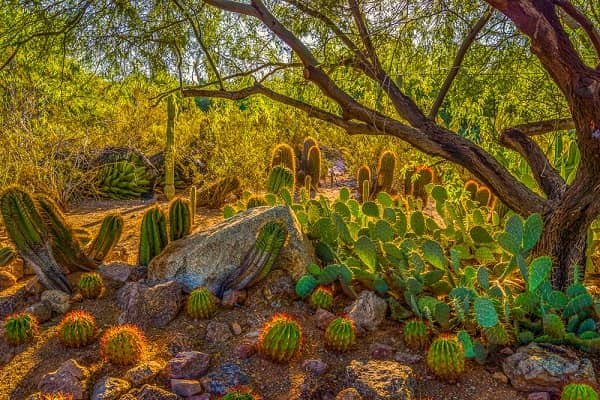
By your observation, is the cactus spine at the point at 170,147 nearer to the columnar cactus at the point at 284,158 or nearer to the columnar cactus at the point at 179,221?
the columnar cactus at the point at 284,158

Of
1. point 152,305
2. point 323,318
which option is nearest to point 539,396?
point 323,318

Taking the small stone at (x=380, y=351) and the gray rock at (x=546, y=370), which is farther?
the small stone at (x=380, y=351)

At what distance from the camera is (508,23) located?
4.51 meters

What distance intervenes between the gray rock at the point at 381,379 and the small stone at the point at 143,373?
3.30ft

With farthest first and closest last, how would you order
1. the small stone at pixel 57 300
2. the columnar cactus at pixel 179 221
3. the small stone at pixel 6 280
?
the columnar cactus at pixel 179 221 → the small stone at pixel 6 280 → the small stone at pixel 57 300

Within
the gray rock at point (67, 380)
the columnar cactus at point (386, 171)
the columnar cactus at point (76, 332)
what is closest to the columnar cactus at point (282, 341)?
the gray rock at point (67, 380)

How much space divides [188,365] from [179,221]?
164cm

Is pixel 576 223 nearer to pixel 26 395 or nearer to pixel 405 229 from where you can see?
pixel 405 229

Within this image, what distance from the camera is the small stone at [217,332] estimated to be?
3.19 metres

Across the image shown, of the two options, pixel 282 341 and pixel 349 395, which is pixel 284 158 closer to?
pixel 282 341

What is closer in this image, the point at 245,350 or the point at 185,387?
the point at 185,387

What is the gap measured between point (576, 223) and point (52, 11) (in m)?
4.54

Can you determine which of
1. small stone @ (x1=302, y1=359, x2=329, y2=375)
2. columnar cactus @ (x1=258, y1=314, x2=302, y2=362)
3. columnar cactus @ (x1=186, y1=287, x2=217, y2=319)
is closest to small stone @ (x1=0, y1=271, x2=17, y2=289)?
columnar cactus @ (x1=186, y1=287, x2=217, y2=319)

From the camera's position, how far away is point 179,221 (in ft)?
14.1
